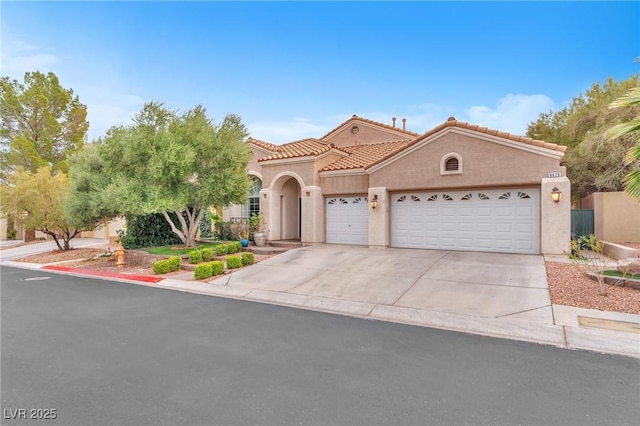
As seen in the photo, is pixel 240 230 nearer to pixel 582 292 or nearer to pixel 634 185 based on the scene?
pixel 582 292

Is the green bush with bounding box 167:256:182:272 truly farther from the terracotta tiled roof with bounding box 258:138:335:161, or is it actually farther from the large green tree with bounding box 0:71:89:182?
the large green tree with bounding box 0:71:89:182

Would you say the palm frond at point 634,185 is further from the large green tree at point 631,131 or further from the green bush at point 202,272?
the green bush at point 202,272

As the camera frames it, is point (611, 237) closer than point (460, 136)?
No

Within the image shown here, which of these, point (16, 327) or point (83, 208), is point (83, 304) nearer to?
point (16, 327)

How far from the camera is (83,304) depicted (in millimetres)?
7883

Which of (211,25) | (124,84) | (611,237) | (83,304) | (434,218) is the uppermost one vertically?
(211,25)

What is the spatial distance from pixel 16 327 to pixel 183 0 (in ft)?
44.2

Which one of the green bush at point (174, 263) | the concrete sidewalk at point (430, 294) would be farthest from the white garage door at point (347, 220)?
the green bush at point (174, 263)

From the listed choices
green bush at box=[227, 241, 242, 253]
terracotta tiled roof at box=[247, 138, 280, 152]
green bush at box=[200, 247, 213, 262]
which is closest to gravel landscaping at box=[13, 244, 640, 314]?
green bush at box=[200, 247, 213, 262]

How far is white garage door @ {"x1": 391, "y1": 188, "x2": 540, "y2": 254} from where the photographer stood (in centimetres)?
1209

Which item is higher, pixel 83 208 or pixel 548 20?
pixel 548 20

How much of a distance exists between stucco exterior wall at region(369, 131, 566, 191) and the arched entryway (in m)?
5.01

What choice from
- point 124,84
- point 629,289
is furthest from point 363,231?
point 124,84

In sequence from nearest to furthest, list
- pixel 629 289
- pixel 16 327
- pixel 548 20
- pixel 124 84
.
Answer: pixel 16 327
pixel 629 289
pixel 548 20
pixel 124 84
